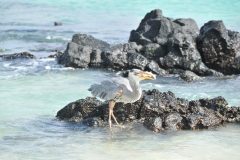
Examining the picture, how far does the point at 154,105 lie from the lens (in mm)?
8062

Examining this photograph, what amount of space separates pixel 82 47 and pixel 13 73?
219 cm

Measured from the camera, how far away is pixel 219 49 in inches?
552

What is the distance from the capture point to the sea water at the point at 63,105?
23.6 ft

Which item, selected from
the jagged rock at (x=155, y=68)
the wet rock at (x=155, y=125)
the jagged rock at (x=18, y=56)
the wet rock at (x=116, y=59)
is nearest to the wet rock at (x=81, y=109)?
the wet rock at (x=155, y=125)

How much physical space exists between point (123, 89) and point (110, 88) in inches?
8.4

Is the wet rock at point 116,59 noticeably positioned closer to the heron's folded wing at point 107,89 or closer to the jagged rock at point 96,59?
the jagged rock at point 96,59

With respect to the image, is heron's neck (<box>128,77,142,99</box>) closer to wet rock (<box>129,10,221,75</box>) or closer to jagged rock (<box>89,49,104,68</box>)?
wet rock (<box>129,10,221,75</box>)

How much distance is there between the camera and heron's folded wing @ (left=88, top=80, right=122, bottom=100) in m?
7.75

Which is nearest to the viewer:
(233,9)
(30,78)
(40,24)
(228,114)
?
(228,114)

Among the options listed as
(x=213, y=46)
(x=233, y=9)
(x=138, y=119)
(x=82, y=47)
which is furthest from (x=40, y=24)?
(x=138, y=119)

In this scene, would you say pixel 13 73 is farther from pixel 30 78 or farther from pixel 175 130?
pixel 175 130

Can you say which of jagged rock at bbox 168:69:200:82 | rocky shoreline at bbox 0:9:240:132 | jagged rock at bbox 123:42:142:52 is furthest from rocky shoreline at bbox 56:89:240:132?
jagged rock at bbox 123:42:142:52

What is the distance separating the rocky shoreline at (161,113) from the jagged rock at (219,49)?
5.64m

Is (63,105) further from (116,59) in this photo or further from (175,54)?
(175,54)
